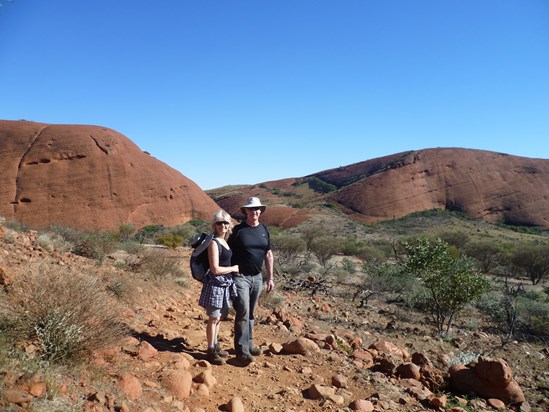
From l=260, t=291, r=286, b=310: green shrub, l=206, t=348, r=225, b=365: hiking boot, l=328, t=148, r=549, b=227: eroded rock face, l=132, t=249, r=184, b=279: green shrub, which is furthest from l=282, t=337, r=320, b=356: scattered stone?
l=328, t=148, r=549, b=227: eroded rock face

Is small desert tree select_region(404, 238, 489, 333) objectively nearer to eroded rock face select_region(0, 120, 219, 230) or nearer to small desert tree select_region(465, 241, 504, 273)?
small desert tree select_region(465, 241, 504, 273)

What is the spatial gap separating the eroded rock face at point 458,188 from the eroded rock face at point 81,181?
2648 cm

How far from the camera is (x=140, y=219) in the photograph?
94.6ft

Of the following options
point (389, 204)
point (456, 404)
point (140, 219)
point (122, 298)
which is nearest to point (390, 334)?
point (456, 404)

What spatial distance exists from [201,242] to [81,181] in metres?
27.7

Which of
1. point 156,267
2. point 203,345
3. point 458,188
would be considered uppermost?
point 458,188

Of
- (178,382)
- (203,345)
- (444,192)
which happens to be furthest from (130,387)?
(444,192)

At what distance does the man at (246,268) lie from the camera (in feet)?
11.5

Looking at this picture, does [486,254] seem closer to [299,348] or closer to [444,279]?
[444,279]

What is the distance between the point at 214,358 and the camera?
3443mm

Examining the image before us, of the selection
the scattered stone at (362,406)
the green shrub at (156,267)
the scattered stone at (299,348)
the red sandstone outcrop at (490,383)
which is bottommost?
the red sandstone outcrop at (490,383)

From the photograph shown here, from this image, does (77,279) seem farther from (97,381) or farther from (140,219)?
(140,219)

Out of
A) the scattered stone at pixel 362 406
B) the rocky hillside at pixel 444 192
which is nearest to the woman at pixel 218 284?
the scattered stone at pixel 362 406

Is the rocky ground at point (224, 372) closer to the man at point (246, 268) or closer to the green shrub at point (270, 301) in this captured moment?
the green shrub at point (270, 301)
